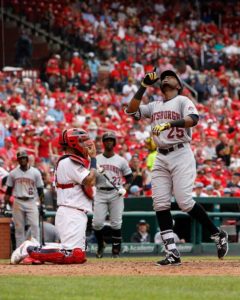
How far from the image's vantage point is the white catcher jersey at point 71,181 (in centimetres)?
1188

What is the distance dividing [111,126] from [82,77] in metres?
4.06

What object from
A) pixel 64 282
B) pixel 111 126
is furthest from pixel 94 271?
pixel 111 126

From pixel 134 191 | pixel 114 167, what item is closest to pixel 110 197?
pixel 114 167

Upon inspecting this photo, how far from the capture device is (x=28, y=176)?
58.5ft

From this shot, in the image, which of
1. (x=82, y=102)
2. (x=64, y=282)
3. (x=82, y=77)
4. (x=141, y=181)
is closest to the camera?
(x=64, y=282)

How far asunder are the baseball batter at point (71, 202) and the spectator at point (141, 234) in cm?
691

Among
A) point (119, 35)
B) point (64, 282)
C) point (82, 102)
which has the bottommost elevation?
point (64, 282)

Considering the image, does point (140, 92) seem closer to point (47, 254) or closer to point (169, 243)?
point (169, 243)

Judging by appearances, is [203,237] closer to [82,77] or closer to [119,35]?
[82,77]

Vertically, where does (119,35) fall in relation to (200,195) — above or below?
above

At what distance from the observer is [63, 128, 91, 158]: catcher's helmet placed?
11969 millimetres

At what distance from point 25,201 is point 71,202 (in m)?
6.18

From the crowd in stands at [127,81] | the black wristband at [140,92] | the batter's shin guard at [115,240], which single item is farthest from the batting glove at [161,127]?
the crowd in stands at [127,81]

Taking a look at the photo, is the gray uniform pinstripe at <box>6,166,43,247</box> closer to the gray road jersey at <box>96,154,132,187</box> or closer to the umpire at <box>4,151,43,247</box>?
the umpire at <box>4,151,43,247</box>
